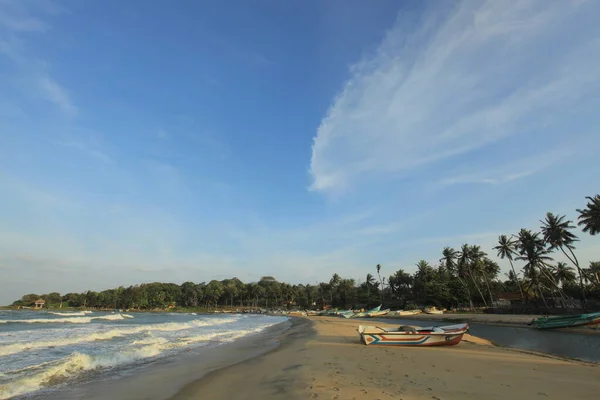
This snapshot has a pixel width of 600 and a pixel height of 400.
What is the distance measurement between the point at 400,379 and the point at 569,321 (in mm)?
25749

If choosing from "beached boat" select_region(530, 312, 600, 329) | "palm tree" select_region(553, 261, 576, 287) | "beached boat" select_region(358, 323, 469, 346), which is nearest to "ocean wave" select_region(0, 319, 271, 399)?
"beached boat" select_region(358, 323, 469, 346)

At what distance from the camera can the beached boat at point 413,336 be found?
17953 mm

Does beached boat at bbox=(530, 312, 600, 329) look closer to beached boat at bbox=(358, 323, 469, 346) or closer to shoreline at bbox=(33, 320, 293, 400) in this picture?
beached boat at bbox=(358, 323, 469, 346)

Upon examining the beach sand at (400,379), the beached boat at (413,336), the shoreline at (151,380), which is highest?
the beached boat at (413,336)

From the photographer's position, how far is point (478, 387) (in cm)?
883

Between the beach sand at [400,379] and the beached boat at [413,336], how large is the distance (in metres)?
3.38

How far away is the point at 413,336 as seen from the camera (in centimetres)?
1806

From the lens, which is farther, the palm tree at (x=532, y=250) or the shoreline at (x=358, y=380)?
the palm tree at (x=532, y=250)

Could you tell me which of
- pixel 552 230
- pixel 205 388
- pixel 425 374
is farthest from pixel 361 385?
pixel 552 230

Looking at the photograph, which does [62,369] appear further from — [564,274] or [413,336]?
[564,274]

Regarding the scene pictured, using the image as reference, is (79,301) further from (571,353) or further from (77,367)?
(571,353)

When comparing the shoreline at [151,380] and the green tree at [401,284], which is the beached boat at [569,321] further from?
the green tree at [401,284]

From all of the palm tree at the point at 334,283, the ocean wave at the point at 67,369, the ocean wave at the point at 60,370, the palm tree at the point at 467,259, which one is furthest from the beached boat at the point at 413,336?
the palm tree at the point at 334,283

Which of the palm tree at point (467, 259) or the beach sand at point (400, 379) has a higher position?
the palm tree at point (467, 259)
